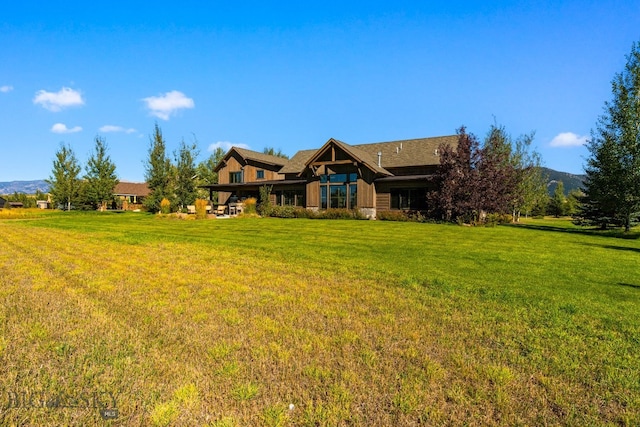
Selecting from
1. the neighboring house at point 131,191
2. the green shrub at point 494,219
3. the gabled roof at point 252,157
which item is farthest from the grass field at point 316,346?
the neighboring house at point 131,191

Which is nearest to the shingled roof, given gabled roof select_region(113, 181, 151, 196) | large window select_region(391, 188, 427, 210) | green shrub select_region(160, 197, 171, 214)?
large window select_region(391, 188, 427, 210)

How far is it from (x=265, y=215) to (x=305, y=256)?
19.1 m

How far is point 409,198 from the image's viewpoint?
26.9 meters

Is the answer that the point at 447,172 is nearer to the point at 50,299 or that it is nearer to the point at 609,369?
the point at 609,369

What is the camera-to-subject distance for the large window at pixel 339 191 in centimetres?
2795

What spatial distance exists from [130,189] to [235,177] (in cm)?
3906

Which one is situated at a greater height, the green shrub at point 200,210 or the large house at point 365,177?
the large house at point 365,177

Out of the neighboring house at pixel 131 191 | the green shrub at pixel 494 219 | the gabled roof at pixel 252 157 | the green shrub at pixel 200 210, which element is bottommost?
the green shrub at pixel 494 219

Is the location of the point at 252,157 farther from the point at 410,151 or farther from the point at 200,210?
the point at 410,151

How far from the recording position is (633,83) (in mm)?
21281

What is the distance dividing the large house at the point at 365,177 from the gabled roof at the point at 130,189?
41038mm

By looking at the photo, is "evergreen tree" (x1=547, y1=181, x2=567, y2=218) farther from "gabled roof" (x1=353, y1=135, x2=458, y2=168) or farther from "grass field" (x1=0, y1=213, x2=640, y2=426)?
"grass field" (x1=0, y1=213, x2=640, y2=426)

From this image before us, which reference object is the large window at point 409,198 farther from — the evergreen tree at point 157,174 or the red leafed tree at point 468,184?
the evergreen tree at point 157,174

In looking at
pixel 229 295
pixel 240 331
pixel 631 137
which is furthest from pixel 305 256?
pixel 631 137
